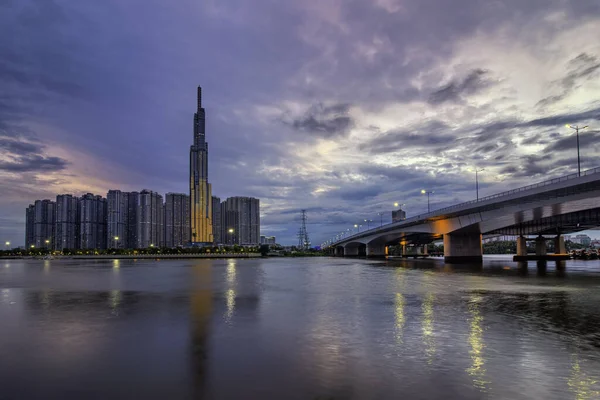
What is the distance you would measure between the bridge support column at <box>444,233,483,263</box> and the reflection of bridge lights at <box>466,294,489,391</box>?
83.6 metres

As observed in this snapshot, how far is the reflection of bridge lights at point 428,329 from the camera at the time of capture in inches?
516

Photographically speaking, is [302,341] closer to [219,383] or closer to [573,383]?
[219,383]

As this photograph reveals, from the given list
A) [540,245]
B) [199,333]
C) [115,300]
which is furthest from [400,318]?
[540,245]

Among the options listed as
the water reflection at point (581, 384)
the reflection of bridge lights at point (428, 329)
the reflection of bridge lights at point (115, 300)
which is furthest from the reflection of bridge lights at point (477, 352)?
the reflection of bridge lights at point (115, 300)

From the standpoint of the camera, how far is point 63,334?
1655cm

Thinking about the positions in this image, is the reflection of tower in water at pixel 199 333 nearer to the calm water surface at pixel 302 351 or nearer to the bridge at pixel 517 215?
the calm water surface at pixel 302 351

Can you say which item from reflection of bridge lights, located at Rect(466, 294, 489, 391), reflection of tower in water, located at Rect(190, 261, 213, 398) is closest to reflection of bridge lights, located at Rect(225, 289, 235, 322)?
reflection of tower in water, located at Rect(190, 261, 213, 398)

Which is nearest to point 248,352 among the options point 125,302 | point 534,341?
point 534,341

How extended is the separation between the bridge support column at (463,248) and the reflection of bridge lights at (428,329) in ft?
260

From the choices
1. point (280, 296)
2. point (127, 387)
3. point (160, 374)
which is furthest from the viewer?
point (280, 296)

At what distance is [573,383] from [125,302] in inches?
1007

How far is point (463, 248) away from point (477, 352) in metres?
95.8

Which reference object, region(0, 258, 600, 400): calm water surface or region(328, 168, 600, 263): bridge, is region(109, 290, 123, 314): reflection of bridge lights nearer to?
region(0, 258, 600, 400): calm water surface

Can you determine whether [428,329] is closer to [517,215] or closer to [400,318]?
[400,318]
